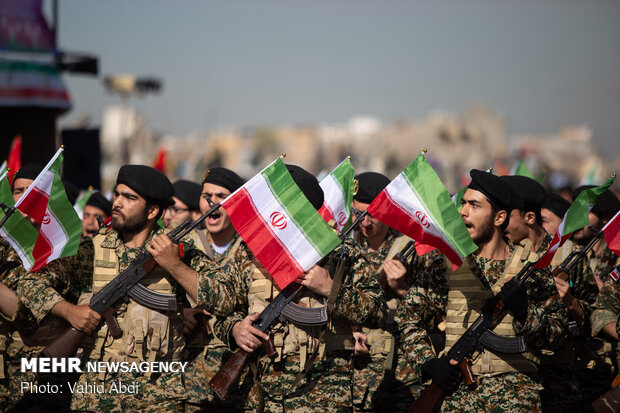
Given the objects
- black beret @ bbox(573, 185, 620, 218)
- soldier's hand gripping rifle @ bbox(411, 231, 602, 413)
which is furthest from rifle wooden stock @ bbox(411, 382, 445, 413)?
black beret @ bbox(573, 185, 620, 218)

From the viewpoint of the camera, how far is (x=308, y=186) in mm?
5246

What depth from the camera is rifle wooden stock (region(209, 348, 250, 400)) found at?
478 centimetres

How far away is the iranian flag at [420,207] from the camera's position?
4953 millimetres

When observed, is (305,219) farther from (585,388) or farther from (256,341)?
(585,388)

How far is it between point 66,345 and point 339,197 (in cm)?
305

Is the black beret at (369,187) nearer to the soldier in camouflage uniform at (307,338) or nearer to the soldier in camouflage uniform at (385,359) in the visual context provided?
the soldier in camouflage uniform at (385,359)

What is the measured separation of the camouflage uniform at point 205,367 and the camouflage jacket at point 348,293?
1.32ft

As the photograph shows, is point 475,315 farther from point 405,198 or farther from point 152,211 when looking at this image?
point 152,211

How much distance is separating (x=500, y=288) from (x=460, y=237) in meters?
0.51

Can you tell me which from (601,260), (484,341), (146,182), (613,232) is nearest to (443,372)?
(484,341)

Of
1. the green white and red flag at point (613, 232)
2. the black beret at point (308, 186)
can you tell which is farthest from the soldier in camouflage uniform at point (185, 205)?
the green white and red flag at point (613, 232)

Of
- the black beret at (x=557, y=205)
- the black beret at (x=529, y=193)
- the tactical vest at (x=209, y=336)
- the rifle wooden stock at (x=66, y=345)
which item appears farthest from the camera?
the black beret at (x=557, y=205)

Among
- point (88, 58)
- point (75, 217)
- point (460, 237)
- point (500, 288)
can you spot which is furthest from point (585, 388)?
point (88, 58)

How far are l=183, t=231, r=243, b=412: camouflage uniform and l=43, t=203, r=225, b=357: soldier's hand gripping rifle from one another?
1.93ft
